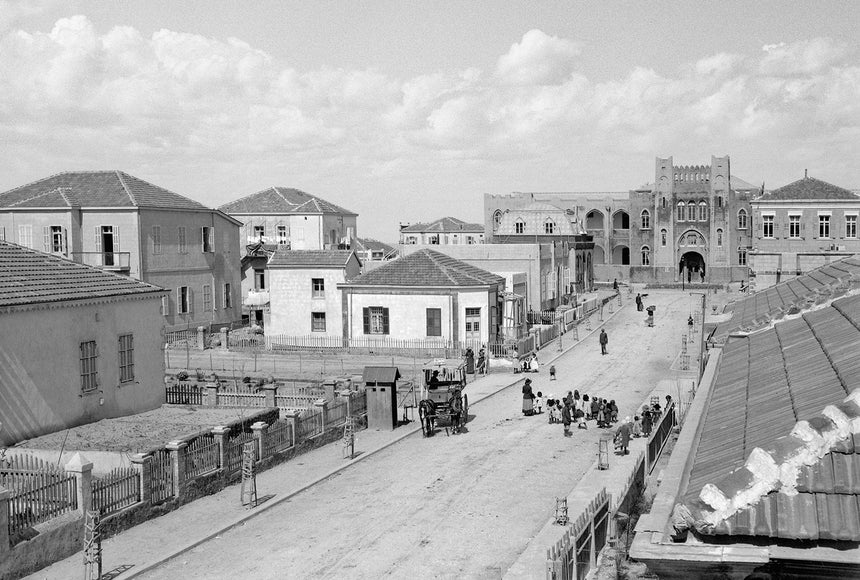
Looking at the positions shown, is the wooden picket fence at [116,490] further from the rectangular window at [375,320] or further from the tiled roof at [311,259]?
the tiled roof at [311,259]

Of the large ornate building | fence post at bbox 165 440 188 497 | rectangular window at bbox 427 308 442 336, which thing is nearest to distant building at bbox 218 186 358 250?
the large ornate building

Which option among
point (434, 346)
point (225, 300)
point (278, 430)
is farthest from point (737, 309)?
point (225, 300)

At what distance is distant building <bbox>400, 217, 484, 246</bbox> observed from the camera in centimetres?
10956

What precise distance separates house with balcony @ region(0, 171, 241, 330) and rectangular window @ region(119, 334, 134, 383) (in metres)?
18.0

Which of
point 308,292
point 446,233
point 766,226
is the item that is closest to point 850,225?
point 766,226

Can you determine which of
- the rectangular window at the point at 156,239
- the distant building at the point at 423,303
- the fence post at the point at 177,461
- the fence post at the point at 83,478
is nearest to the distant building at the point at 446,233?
the rectangular window at the point at 156,239

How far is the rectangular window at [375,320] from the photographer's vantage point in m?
43.2

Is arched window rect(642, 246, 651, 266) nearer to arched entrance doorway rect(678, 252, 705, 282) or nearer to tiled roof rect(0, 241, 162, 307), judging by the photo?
arched entrance doorway rect(678, 252, 705, 282)

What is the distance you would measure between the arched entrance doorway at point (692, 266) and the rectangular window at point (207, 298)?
2179 inches

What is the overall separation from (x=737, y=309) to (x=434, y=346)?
2034cm

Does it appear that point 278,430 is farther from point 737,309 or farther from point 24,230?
point 24,230

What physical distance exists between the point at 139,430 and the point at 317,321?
2256cm

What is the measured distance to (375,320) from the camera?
43.3 meters

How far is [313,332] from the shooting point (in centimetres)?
4481
